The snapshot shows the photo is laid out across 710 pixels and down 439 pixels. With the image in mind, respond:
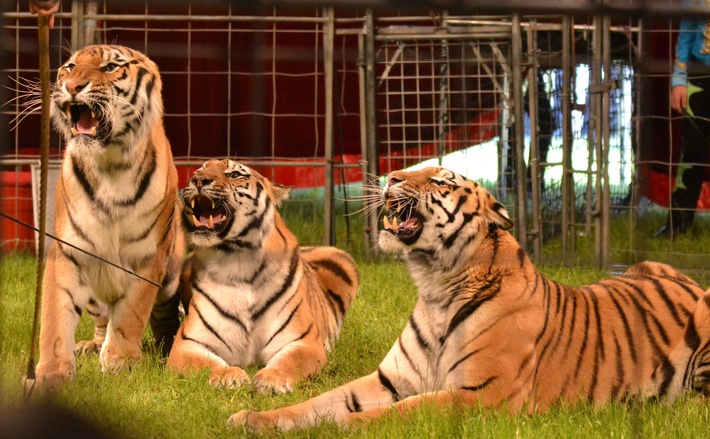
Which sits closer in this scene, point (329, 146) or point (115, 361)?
point (115, 361)

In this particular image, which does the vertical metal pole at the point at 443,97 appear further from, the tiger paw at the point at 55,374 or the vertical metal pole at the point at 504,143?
the tiger paw at the point at 55,374

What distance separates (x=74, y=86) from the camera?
11.1ft

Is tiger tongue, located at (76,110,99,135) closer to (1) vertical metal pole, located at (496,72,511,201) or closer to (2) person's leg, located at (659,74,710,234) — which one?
(1) vertical metal pole, located at (496,72,511,201)

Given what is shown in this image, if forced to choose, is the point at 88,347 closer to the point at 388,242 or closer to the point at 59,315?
the point at 59,315

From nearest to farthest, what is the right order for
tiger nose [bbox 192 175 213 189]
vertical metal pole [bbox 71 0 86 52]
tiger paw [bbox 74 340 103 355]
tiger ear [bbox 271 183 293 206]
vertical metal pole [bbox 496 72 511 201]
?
tiger nose [bbox 192 175 213 189], tiger ear [bbox 271 183 293 206], tiger paw [bbox 74 340 103 355], vertical metal pole [bbox 71 0 86 52], vertical metal pole [bbox 496 72 511 201]

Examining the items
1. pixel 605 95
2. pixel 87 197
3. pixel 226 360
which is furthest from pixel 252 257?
pixel 605 95

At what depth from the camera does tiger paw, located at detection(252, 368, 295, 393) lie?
3.25m

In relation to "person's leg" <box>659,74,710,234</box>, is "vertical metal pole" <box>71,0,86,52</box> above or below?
above

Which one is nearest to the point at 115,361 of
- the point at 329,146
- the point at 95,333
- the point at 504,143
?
the point at 95,333

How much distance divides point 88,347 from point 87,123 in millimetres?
984

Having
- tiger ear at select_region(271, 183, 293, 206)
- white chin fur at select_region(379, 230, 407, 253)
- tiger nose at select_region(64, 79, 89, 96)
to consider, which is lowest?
white chin fur at select_region(379, 230, 407, 253)

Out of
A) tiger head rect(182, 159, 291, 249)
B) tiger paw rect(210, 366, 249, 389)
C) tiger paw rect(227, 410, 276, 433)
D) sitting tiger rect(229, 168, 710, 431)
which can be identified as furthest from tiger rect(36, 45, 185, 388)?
sitting tiger rect(229, 168, 710, 431)

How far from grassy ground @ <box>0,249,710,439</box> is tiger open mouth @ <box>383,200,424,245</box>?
0.59 metres

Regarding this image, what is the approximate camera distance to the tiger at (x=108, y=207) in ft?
11.3
